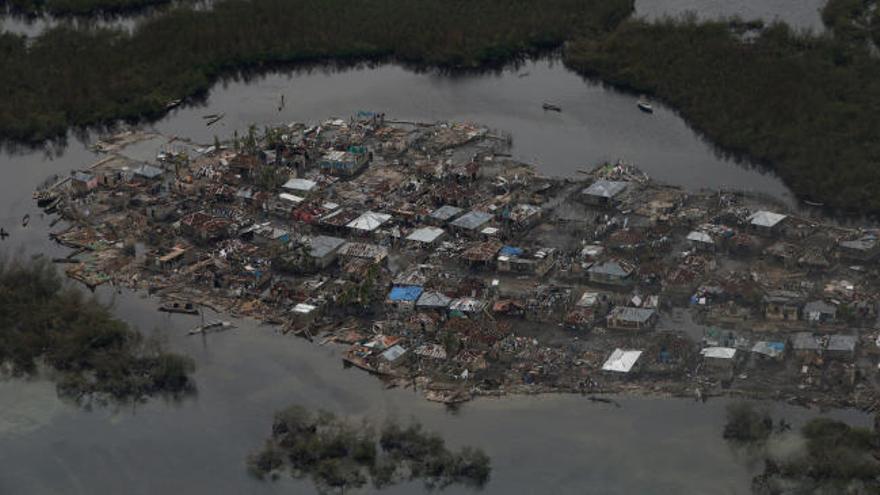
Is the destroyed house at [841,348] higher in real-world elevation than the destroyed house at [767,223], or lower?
lower

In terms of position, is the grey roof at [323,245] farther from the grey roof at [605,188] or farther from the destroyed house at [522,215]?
the grey roof at [605,188]

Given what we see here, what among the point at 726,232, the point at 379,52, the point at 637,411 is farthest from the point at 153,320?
the point at 379,52

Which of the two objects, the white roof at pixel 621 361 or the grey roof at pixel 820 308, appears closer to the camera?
the white roof at pixel 621 361

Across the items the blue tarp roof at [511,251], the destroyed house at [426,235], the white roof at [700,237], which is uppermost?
the white roof at [700,237]

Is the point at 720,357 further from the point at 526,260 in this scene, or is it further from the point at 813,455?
the point at 526,260

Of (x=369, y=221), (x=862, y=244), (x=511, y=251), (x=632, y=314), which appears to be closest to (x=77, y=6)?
(x=369, y=221)

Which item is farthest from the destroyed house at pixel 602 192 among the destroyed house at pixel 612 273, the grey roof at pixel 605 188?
the destroyed house at pixel 612 273

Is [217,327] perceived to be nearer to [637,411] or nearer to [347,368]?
Result: [347,368]
